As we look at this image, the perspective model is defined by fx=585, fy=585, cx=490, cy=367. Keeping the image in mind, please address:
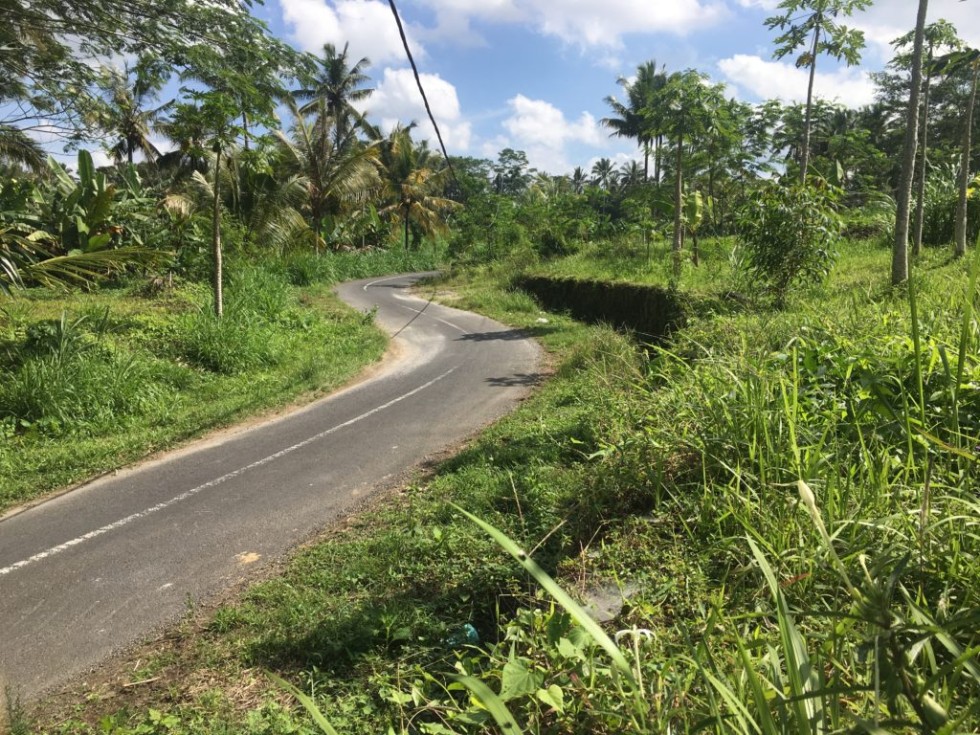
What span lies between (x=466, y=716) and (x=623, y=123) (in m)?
49.4

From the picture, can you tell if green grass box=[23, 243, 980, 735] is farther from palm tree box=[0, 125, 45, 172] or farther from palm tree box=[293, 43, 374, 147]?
palm tree box=[293, 43, 374, 147]

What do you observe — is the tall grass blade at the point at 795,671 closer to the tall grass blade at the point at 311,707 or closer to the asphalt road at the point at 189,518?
the tall grass blade at the point at 311,707

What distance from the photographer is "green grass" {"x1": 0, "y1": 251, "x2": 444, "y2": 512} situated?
23.2 ft

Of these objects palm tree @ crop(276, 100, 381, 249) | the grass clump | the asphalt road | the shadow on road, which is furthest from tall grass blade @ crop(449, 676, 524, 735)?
palm tree @ crop(276, 100, 381, 249)

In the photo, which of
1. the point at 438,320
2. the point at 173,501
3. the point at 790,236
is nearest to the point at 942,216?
the point at 790,236

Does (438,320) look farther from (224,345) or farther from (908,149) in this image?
(908,149)

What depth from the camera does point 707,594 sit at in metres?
2.65

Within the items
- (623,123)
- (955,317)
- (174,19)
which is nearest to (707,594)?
(955,317)

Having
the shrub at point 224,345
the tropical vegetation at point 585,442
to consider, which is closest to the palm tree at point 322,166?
the tropical vegetation at point 585,442

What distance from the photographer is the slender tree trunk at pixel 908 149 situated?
7.53 metres

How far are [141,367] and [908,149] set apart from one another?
11.6m

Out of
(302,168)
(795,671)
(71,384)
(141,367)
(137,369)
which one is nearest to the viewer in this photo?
(795,671)

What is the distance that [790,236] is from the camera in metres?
8.16

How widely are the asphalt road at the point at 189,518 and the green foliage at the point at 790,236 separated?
4.34 meters
